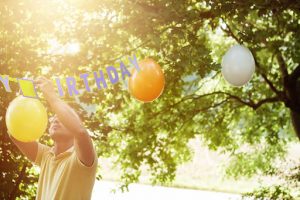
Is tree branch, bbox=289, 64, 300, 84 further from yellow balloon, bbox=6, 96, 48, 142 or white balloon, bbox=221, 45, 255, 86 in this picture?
yellow balloon, bbox=6, 96, 48, 142

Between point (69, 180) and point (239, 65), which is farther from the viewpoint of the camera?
point (239, 65)

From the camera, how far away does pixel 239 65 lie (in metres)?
4.34

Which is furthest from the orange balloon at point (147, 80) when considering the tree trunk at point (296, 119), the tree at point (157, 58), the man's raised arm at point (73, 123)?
the tree trunk at point (296, 119)

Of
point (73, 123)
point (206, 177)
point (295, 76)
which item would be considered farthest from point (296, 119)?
point (206, 177)

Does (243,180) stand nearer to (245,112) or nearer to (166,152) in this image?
(245,112)

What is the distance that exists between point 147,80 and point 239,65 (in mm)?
863

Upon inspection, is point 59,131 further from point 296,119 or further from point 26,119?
point 296,119

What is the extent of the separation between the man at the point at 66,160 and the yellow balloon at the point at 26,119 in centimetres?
11

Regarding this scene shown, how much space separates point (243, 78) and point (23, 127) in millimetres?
2040

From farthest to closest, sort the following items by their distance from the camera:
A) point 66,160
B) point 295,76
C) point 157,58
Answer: point 295,76
point 157,58
point 66,160

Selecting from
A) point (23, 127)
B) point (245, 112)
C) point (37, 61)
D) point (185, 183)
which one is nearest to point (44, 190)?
point (23, 127)

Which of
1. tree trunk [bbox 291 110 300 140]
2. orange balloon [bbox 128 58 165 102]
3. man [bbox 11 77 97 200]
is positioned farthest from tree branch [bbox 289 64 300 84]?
man [bbox 11 77 97 200]

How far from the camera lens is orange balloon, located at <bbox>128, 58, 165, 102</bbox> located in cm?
407

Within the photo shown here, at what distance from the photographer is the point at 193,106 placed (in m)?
10.2
